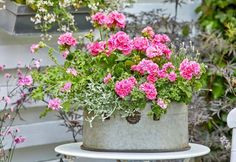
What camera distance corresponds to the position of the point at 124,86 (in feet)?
9.27

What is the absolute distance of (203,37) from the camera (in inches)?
181

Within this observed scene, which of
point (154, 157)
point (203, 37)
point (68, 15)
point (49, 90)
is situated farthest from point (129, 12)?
point (154, 157)

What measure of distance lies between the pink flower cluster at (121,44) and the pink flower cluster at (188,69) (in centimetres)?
23

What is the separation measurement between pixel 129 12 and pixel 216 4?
659mm

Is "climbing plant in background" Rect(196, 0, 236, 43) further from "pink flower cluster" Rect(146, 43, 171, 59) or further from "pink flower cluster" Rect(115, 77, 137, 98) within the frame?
"pink flower cluster" Rect(115, 77, 137, 98)

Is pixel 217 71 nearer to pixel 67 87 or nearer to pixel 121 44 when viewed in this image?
pixel 121 44

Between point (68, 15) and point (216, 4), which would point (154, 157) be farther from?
point (216, 4)

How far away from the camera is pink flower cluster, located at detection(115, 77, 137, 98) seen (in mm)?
2826

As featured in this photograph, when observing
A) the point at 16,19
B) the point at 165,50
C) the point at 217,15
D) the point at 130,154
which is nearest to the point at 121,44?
the point at 165,50

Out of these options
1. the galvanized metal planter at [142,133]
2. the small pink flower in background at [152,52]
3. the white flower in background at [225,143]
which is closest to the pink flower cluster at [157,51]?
the small pink flower in background at [152,52]

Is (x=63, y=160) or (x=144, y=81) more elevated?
(x=144, y=81)

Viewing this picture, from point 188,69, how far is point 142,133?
32cm

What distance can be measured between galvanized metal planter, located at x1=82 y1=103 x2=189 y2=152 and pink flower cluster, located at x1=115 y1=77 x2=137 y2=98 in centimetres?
11

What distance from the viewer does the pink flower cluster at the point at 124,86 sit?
2.83 metres
